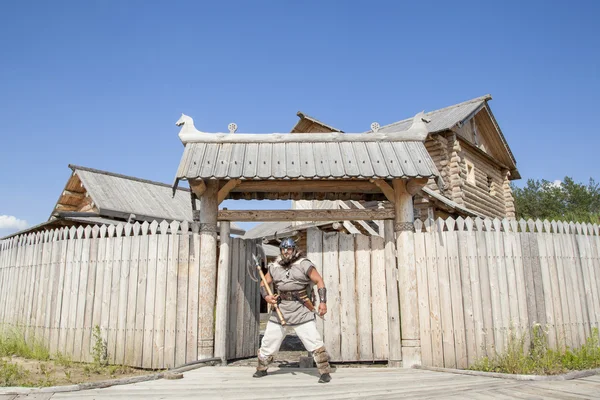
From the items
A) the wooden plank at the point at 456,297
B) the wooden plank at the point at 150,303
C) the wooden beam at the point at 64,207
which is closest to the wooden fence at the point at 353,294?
the wooden plank at the point at 456,297

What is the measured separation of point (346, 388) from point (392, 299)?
2.27 m

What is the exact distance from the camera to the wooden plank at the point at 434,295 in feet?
22.8

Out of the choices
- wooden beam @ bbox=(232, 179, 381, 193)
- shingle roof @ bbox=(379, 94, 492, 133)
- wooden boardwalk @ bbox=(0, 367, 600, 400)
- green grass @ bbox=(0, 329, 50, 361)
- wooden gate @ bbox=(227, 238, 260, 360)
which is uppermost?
shingle roof @ bbox=(379, 94, 492, 133)

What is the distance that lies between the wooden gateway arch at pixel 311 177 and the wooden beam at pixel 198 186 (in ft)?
0.05

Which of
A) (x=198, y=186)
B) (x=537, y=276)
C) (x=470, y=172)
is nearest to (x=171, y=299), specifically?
(x=198, y=186)

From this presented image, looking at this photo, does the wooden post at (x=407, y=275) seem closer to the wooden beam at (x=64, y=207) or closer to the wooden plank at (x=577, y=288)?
the wooden plank at (x=577, y=288)

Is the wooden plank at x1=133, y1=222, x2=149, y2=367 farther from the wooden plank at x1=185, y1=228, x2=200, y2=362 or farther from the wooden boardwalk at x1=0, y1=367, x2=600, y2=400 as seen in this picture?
the wooden boardwalk at x1=0, y1=367, x2=600, y2=400

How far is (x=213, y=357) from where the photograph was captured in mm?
7141

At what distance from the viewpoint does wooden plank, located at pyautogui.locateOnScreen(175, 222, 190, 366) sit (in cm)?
708

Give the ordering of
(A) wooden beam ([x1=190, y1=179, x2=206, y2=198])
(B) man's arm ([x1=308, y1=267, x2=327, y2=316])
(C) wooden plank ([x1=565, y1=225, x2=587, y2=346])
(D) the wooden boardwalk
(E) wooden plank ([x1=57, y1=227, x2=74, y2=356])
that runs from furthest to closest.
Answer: (E) wooden plank ([x1=57, y1=227, x2=74, y2=356])
(C) wooden plank ([x1=565, y1=225, x2=587, y2=346])
(A) wooden beam ([x1=190, y1=179, x2=206, y2=198])
(B) man's arm ([x1=308, y1=267, x2=327, y2=316])
(D) the wooden boardwalk

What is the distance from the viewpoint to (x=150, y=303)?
7219 millimetres

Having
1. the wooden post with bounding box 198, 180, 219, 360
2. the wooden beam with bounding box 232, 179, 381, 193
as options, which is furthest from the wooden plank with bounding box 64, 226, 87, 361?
the wooden beam with bounding box 232, 179, 381, 193

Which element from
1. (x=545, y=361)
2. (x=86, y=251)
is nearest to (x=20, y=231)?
(x=86, y=251)

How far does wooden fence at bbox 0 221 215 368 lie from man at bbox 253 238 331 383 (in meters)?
1.49
